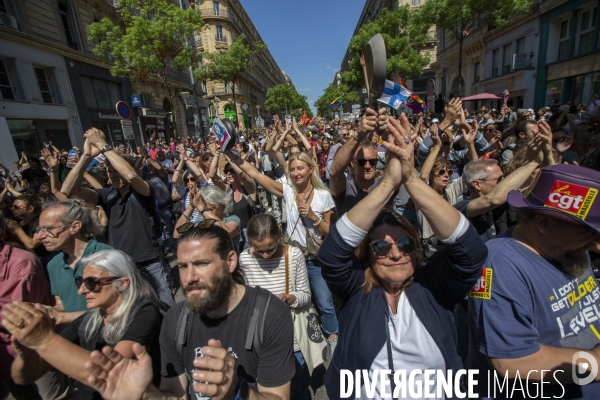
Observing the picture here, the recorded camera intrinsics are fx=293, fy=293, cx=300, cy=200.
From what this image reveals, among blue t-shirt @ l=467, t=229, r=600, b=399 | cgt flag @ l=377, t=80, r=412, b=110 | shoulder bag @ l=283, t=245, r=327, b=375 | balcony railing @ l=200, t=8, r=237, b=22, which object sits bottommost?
shoulder bag @ l=283, t=245, r=327, b=375

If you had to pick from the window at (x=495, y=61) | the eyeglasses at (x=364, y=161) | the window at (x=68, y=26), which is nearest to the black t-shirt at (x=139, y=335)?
the eyeglasses at (x=364, y=161)

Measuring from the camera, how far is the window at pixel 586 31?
14.9 meters

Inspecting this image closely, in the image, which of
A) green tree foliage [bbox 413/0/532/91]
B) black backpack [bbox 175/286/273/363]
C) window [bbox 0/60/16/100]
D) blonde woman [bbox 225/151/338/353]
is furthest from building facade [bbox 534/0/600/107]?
window [bbox 0/60/16/100]

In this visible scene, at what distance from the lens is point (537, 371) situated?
52.7 inches

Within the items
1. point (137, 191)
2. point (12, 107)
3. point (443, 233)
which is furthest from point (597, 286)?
point (12, 107)

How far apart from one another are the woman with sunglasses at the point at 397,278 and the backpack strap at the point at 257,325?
43 centimetres

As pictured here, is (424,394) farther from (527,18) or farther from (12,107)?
(527,18)

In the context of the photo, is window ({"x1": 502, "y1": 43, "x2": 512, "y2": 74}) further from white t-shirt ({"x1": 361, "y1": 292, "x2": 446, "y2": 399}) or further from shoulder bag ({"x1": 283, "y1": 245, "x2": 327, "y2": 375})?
white t-shirt ({"x1": 361, "y1": 292, "x2": 446, "y2": 399})

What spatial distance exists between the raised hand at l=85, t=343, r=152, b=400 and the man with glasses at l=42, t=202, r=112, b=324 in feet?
4.96

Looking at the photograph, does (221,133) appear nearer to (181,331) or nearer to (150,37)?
(181,331)

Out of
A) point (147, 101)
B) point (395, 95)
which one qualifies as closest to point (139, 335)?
point (395, 95)

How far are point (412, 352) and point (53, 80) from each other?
21032 mm

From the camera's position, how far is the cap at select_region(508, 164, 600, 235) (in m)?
1.28

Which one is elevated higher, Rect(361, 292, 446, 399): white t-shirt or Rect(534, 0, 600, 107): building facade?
Rect(534, 0, 600, 107): building facade
